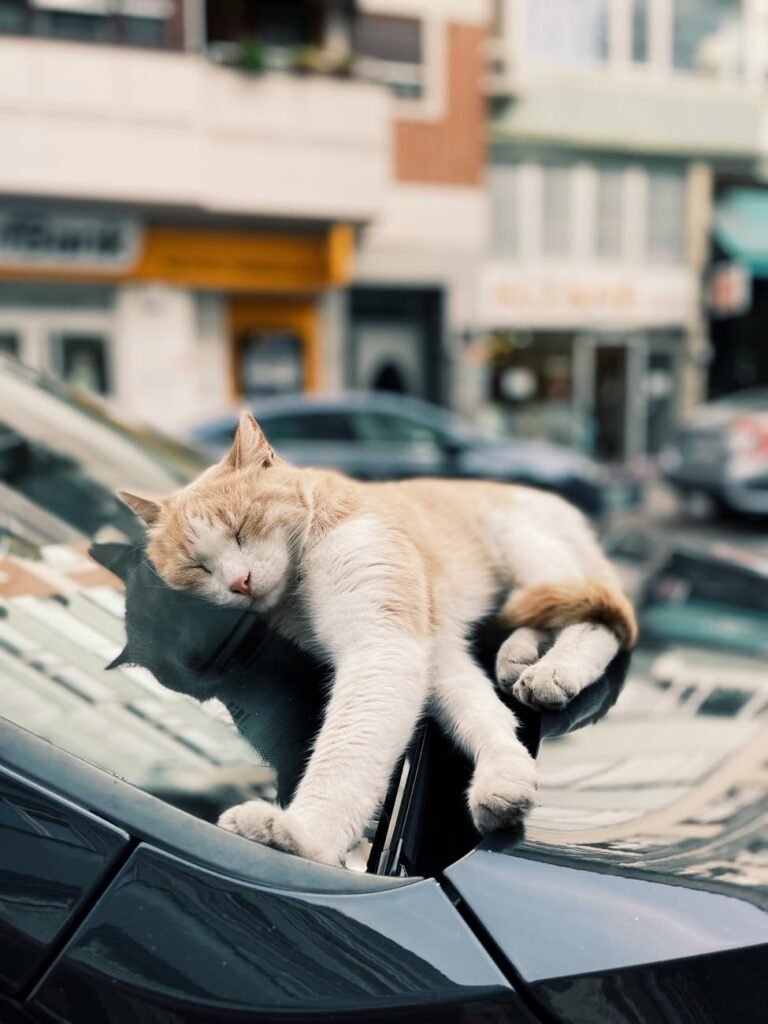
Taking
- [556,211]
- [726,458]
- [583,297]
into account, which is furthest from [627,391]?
[726,458]

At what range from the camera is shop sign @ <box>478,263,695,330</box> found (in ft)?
48.2

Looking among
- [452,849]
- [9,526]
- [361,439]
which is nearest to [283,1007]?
[452,849]

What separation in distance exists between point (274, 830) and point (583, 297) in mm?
15053

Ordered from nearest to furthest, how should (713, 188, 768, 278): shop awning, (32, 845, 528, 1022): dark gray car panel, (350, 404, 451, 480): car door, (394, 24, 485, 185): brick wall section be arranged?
(32, 845, 528, 1022): dark gray car panel, (350, 404, 451, 480): car door, (394, 24, 485, 185): brick wall section, (713, 188, 768, 278): shop awning

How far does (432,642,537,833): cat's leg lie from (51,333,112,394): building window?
466 inches

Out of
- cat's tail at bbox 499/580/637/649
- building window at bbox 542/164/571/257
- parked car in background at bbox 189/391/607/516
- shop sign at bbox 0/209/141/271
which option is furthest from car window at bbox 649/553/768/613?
building window at bbox 542/164/571/257

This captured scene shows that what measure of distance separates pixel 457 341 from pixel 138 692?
1347 centimetres

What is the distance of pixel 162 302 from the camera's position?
12398 mm

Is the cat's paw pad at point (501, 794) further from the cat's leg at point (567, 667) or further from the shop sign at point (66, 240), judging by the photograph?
the shop sign at point (66, 240)

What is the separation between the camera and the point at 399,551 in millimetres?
1349

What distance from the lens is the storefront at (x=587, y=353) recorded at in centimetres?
1484

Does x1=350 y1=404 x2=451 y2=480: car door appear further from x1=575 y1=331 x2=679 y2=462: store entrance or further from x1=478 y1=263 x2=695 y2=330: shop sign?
x1=575 y1=331 x2=679 y2=462: store entrance

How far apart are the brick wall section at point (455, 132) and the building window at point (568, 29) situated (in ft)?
3.55

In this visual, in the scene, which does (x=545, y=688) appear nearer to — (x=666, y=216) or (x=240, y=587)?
(x=240, y=587)
